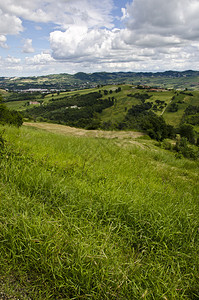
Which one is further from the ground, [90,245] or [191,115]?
[90,245]

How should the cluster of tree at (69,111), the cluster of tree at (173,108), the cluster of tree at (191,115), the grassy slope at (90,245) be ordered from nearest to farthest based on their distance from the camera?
the grassy slope at (90,245) → the cluster of tree at (191,115) → the cluster of tree at (69,111) → the cluster of tree at (173,108)

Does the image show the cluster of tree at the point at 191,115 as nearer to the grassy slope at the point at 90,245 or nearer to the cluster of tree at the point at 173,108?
the cluster of tree at the point at 173,108

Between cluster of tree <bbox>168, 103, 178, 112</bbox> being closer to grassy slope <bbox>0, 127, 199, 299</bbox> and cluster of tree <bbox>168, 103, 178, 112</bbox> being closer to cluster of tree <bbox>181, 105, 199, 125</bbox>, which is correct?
cluster of tree <bbox>181, 105, 199, 125</bbox>

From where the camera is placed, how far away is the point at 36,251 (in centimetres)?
222

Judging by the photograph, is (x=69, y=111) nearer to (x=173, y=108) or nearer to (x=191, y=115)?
(x=173, y=108)

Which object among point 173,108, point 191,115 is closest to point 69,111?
point 173,108

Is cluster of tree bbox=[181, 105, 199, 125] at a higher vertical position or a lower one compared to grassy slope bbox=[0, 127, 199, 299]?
lower

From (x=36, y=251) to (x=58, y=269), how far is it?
1.13 feet

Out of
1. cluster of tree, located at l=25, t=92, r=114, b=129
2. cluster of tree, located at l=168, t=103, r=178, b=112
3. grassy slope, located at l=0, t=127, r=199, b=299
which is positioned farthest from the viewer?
cluster of tree, located at l=168, t=103, r=178, b=112

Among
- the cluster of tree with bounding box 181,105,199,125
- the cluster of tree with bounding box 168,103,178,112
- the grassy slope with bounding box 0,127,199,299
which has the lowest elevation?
the cluster of tree with bounding box 181,105,199,125

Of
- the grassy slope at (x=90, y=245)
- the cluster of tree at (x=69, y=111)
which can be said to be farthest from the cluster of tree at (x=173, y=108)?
the grassy slope at (x=90, y=245)

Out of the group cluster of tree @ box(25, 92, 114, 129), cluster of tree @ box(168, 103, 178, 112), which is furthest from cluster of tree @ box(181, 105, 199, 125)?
cluster of tree @ box(25, 92, 114, 129)

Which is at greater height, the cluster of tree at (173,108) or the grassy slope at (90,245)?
the cluster of tree at (173,108)

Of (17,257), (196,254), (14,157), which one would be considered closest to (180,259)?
(196,254)
